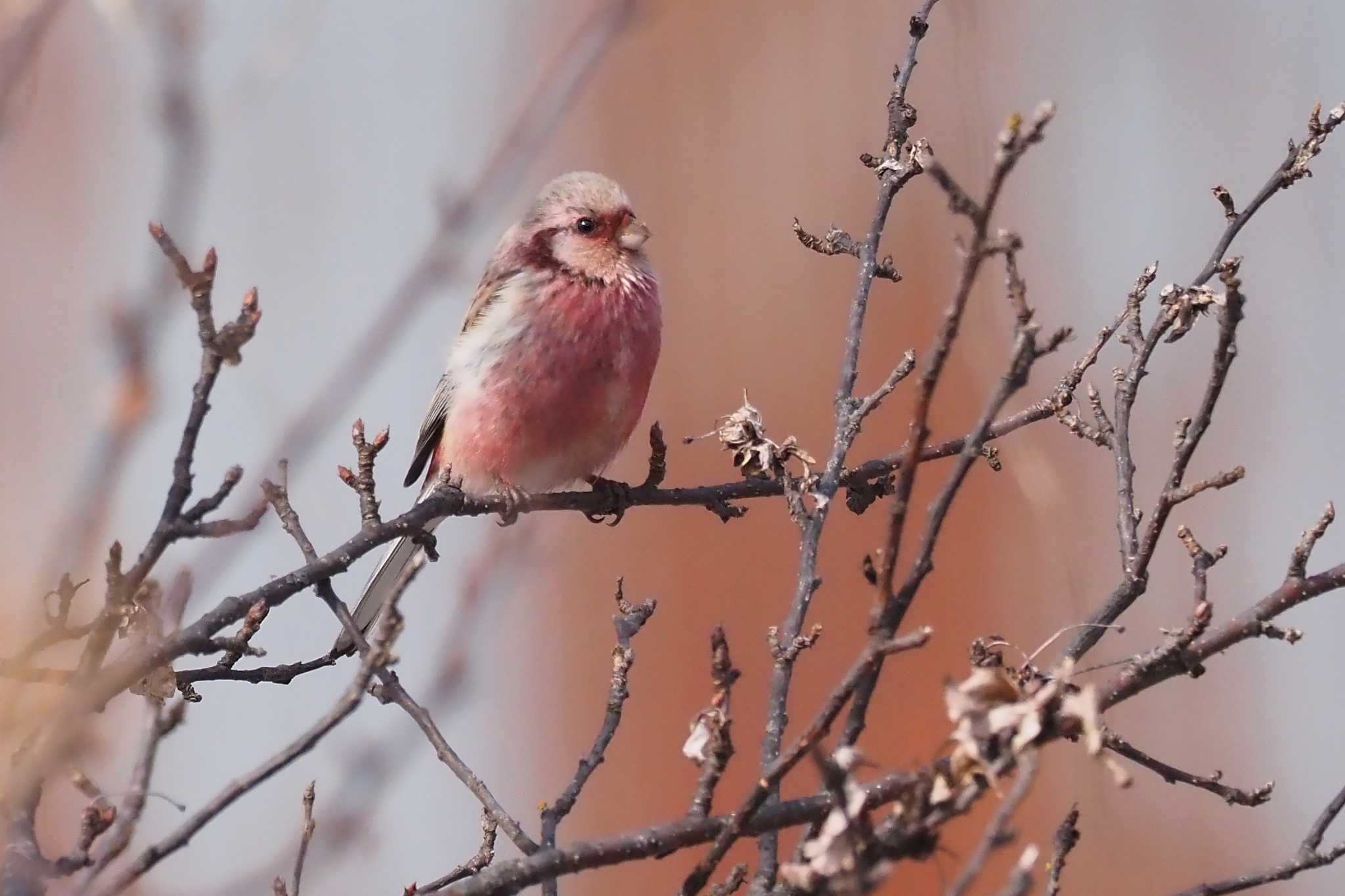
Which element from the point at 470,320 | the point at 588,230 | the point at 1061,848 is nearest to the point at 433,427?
the point at 470,320

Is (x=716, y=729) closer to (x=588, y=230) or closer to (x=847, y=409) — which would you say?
(x=847, y=409)

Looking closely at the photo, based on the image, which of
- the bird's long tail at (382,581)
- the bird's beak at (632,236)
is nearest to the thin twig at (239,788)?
the bird's long tail at (382,581)

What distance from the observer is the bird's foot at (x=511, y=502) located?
454cm

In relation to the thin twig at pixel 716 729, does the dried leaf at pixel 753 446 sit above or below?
above

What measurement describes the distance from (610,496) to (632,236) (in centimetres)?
104

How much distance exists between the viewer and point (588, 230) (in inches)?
218

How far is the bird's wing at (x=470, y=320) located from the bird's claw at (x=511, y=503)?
76 centimetres

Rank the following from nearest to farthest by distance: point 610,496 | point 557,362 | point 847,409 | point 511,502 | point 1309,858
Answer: point 1309,858, point 847,409, point 511,502, point 610,496, point 557,362

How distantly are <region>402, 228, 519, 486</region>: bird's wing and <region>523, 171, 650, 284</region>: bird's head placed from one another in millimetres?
142

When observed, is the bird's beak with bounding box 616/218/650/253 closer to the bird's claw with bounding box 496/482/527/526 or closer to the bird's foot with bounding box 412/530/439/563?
Result: the bird's claw with bounding box 496/482/527/526

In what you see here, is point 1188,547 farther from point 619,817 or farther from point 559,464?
point 619,817

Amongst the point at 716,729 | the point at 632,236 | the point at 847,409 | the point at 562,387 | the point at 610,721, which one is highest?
the point at 632,236

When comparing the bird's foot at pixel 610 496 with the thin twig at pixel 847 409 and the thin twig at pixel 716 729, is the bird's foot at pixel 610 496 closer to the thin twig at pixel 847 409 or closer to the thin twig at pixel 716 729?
the thin twig at pixel 847 409

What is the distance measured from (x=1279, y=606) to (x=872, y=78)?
9.64 meters
